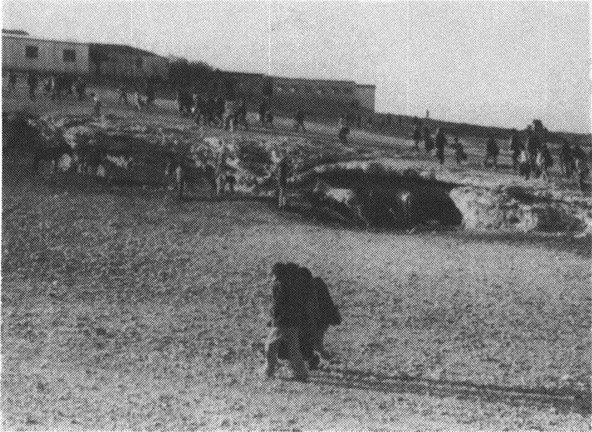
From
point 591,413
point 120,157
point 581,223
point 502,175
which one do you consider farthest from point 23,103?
point 591,413

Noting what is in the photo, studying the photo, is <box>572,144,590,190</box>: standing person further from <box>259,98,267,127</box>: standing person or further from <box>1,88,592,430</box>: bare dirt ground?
<box>259,98,267,127</box>: standing person

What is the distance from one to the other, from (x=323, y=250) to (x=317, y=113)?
17900 millimetres

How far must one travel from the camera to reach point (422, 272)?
45.2 feet

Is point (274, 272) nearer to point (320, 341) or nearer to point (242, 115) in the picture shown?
point (320, 341)

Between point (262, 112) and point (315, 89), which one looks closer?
point (262, 112)

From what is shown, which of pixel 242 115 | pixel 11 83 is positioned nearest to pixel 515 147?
pixel 242 115

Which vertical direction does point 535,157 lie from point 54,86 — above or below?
below

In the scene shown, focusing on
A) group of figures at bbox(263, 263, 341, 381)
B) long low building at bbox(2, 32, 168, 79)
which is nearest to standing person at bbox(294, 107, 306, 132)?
long low building at bbox(2, 32, 168, 79)

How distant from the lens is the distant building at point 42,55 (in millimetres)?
29531

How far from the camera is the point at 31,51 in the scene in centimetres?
3038

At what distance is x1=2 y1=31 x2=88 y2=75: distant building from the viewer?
29531 mm

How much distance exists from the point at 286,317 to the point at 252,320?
2.75 m

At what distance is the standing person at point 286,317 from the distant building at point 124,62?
2761cm

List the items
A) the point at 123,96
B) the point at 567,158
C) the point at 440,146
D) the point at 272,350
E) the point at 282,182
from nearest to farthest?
the point at 272,350
the point at 282,182
the point at 567,158
the point at 440,146
the point at 123,96
